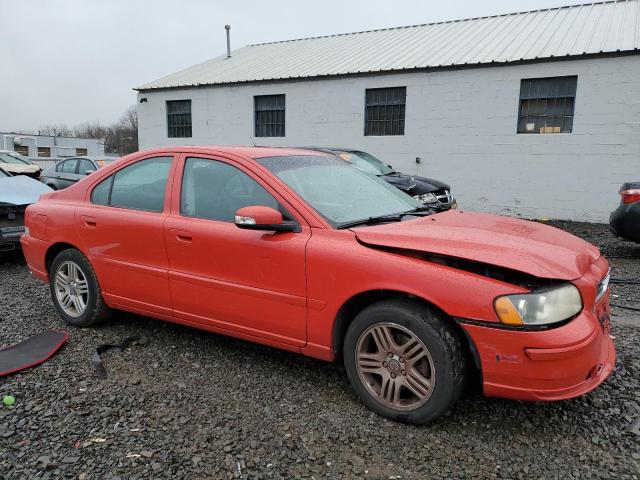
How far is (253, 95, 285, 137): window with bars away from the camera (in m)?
15.8

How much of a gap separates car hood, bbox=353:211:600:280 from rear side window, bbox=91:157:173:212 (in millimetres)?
1660

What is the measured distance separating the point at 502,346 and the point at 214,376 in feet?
6.27

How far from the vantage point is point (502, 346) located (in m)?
2.37

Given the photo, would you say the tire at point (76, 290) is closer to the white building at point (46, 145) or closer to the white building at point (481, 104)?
the white building at point (481, 104)

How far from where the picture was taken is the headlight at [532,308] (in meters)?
2.34

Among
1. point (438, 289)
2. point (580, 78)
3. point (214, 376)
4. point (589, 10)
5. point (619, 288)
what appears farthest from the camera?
point (589, 10)

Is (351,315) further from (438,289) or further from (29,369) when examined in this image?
(29,369)

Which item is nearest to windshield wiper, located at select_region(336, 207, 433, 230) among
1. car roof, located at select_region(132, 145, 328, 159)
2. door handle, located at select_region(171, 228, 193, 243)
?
car roof, located at select_region(132, 145, 328, 159)

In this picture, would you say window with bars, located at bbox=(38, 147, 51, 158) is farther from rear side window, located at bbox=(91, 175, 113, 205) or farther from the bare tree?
rear side window, located at bbox=(91, 175, 113, 205)

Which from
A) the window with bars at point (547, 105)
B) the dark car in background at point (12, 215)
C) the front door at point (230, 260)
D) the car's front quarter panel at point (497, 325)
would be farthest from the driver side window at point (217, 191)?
the window with bars at point (547, 105)

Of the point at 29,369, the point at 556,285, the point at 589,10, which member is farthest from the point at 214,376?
the point at 589,10

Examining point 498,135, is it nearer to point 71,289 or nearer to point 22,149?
point 71,289

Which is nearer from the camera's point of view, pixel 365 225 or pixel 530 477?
pixel 530 477

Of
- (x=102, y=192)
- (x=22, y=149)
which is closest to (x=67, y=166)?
(x=102, y=192)
